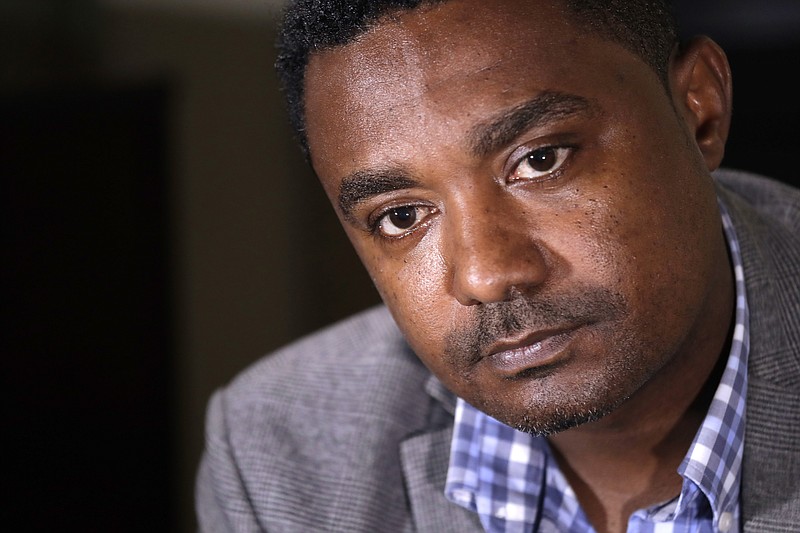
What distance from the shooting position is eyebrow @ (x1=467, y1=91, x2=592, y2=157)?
122 cm

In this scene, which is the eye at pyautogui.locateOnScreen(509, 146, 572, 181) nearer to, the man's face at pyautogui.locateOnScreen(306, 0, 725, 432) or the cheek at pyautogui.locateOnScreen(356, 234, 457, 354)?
the man's face at pyautogui.locateOnScreen(306, 0, 725, 432)

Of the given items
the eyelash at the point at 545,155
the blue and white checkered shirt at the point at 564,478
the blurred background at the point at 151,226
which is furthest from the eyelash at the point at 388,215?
the blurred background at the point at 151,226

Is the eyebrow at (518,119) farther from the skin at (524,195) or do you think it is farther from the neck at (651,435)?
the neck at (651,435)

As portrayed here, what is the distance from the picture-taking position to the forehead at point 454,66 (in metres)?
1.23

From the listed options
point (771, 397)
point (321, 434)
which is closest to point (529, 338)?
point (771, 397)

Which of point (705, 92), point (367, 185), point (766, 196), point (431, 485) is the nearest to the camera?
point (367, 185)

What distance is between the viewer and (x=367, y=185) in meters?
1.33

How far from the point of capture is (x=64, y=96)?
2795 mm

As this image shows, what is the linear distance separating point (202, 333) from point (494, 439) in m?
1.81

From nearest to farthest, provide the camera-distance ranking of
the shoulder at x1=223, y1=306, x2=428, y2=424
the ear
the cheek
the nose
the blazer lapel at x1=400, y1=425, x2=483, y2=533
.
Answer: the nose < the cheek < the ear < the blazer lapel at x1=400, y1=425, x2=483, y2=533 < the shoulder at x1=223, y1=306, x2=428, y2=424

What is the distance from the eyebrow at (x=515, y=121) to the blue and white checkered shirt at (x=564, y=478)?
435mm

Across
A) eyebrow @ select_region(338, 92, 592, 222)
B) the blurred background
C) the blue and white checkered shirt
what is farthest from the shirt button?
the blurred background

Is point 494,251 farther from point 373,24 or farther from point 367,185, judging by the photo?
point 373,24

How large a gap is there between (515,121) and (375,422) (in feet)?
2.07
